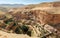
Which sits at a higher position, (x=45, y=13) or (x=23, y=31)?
(x=23, y=31)

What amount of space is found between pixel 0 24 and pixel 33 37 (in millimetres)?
1825

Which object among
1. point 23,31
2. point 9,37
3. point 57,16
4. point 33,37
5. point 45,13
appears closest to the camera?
point 9,37

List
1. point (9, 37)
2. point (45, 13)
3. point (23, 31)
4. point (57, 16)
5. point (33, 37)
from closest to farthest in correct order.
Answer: point (9, 37) < point (33, 37) < point (23, 31) < point (57, 16) < point (45, 13)

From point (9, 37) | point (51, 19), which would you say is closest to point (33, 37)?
point (9, 37)

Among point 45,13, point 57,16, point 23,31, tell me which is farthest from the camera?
point 45,13

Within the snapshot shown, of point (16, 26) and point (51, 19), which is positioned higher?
point (16, 26)

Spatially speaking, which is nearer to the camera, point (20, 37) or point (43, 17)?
point (20, 37)

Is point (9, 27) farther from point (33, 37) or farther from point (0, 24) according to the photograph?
point (33, 37)

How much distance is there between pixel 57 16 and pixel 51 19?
56 centimetres

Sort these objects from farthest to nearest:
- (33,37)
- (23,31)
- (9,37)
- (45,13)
Result: (45,13), (23,31), (33,37), (9,37)

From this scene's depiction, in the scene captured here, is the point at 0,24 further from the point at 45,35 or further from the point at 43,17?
the point at 43,17

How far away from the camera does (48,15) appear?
49.8 feet

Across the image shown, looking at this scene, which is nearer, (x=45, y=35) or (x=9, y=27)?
(x=45, y=35)

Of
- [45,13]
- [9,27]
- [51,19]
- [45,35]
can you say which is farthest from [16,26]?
[45,13]
